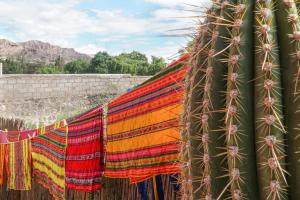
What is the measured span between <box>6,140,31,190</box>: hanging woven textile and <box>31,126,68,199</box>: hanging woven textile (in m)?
0.10

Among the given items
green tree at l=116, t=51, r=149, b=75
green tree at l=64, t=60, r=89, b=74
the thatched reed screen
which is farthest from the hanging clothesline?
green tree at l=64, t=60, r=89, b=74

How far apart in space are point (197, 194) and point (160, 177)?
207cm

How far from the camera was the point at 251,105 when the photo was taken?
155 centimetres

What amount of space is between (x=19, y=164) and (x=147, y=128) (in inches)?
153

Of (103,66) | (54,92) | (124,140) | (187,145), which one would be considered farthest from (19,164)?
(103,66)

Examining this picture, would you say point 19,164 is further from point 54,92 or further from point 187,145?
point 54,92

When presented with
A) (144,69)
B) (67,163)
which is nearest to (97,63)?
(144,69)

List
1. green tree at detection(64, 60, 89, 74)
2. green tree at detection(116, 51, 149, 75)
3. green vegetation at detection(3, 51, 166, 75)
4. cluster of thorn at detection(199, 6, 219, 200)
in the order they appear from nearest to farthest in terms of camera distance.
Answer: cluster of thorn at detection(199, 6, 219, 200)
green tree at detection(116, 51, 149, 75)
green vegetation at detection(3, 51, 166, 75)
green tree at detection(64, 60, 89, 74)

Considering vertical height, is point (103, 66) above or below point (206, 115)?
above

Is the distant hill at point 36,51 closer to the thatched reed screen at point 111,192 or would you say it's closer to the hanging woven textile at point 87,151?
the thatched reed screen at point 111,192

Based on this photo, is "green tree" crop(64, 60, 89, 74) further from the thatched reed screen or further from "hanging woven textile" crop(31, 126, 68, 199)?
"hanging woven textile" crop(31, 126, 68, 199)

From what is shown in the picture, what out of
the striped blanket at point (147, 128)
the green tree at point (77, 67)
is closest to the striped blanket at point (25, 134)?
the striped blanket at point (147, 128)

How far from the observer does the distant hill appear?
66.8 m

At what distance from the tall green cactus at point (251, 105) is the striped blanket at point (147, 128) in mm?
1171
